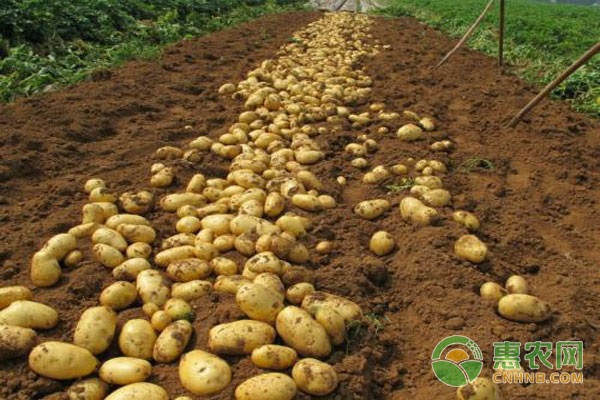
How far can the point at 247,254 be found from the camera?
2576 mm

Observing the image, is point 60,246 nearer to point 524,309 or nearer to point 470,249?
point 470,249

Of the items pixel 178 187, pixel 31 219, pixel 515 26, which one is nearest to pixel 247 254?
pixel 178 187

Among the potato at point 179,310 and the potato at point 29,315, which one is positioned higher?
the potato at point 29,315

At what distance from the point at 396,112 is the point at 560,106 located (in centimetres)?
220

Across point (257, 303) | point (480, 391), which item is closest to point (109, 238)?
point (257, 303)

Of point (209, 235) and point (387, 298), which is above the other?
point (209, 235)

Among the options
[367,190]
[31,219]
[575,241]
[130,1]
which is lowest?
[575,241]

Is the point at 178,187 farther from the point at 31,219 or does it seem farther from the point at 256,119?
the point at 256,119

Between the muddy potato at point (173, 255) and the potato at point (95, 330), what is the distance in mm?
516

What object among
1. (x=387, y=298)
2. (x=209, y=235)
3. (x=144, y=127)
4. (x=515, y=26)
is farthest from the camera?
(x=515, y=26)

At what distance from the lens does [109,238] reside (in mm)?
2590

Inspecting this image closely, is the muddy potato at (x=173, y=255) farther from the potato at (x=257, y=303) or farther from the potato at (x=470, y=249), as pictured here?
the potato at (x=470, y=249)

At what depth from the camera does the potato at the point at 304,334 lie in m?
1.94

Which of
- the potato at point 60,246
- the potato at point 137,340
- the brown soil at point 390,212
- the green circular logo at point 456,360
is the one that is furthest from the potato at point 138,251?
the green circular logo at point 456,360
